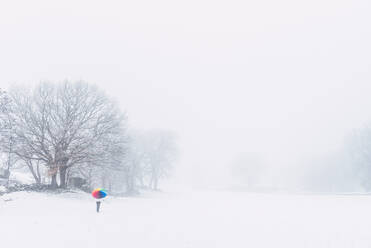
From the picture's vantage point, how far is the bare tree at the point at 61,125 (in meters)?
24.7

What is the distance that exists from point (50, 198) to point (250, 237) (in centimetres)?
1550

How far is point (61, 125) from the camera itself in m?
25.6

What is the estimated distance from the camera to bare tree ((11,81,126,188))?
81.1 feet

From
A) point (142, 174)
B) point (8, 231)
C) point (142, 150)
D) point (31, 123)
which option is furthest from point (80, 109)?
point (142, 174)

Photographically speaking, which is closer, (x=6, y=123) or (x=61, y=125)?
(x=6, y=123)

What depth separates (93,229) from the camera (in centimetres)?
1121

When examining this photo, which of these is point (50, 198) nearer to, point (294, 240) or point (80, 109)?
point (80, 109)

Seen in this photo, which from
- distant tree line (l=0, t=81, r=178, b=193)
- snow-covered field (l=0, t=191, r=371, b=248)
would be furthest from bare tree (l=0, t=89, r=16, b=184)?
snow-covered field (l=0, t=191, r=371, b=248)

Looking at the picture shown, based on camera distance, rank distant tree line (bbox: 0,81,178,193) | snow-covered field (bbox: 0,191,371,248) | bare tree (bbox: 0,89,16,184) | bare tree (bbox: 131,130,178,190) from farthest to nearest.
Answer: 1. bare tree (bbox: 131,130,178,190)
2. distant tree line (bbox: 0,81,178,193)
3. bare tree (bbox: 0,89,16,184)
4. snow-covered field (bbox: 0,191,371,248)

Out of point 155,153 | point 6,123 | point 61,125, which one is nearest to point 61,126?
point 61,125

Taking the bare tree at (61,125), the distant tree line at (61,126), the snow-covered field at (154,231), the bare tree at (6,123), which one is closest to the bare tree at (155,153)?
the distant tree line at (61,126)

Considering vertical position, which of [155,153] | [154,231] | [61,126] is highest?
[61,126]

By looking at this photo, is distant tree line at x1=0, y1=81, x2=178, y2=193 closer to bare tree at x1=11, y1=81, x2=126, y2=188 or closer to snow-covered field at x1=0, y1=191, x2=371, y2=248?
bare tree at x1=11, y1=81, x2=126, y2=188

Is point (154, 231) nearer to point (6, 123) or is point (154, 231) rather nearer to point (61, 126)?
point (61, 126)
